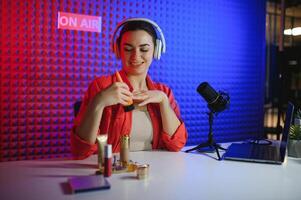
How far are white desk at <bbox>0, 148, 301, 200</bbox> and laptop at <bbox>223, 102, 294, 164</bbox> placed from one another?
45mm

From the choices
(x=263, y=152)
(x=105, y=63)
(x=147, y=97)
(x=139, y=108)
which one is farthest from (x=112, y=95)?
(x=105, y=63)

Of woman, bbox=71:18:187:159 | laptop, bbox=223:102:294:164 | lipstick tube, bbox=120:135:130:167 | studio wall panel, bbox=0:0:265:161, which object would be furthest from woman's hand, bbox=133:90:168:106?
studio wall panel, bbox=0:0:265:161

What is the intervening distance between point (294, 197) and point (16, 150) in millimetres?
2792

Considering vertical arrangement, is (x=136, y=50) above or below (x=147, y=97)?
above

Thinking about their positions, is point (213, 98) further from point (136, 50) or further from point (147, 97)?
point (136, 50)

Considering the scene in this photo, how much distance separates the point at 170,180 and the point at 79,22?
249 cm

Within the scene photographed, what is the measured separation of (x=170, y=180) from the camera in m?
1.33

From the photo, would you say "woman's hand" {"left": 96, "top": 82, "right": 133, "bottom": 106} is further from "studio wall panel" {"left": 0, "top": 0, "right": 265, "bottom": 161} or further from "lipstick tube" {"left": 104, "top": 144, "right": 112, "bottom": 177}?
"studio wall panel" {"left": 0, "top": 0, "right": 265, "bottom": 161}

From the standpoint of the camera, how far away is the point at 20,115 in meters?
3.12

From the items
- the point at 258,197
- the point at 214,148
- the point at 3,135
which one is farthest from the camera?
the point at 3,135

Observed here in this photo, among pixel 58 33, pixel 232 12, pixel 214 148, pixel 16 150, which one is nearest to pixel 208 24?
pixel 232 12

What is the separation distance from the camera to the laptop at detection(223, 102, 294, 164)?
166 centimetres

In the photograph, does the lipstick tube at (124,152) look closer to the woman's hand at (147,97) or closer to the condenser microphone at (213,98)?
the woman's hand at (147,97)

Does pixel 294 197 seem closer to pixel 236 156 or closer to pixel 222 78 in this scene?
pixel 236 156
